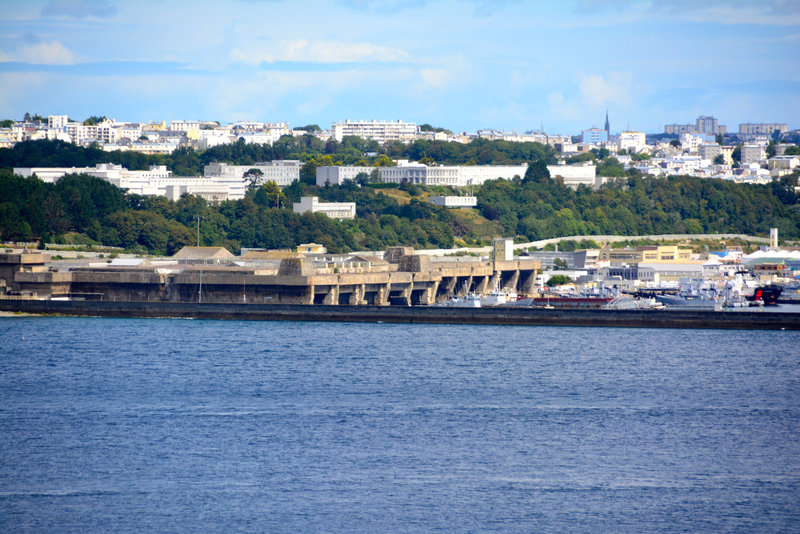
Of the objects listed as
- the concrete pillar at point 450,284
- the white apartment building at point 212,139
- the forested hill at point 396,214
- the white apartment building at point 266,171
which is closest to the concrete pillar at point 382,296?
the concrete pillar at point 450,284

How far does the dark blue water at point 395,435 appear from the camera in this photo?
20.1 metres

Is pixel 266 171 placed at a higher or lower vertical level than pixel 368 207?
higher

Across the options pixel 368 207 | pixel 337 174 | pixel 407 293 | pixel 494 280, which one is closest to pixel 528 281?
pixel 494 280

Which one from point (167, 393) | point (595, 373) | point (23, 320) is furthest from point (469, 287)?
point (167, 393)

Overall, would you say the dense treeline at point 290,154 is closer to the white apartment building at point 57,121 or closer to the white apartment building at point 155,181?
the white apartment building at point 155,181

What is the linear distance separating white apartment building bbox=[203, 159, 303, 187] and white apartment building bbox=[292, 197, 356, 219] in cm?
1806

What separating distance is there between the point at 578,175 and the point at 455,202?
2750cm

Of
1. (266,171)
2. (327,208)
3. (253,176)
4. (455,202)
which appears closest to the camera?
(327,208)

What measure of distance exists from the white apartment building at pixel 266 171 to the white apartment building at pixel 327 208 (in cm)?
1806

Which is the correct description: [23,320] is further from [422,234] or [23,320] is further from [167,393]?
[422,234]

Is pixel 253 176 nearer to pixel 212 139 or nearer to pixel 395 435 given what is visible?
pixel 212 139

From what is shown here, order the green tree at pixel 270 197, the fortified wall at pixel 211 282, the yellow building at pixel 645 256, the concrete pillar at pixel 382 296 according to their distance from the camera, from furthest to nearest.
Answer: the green tree at pixel 270 197 → the yellow building at pixel 645 256 → the concrete pillar at pixel 382 296 → the fortified wall at pixel 211 282

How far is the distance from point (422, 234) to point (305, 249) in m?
19.3

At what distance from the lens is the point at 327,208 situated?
89438mm
